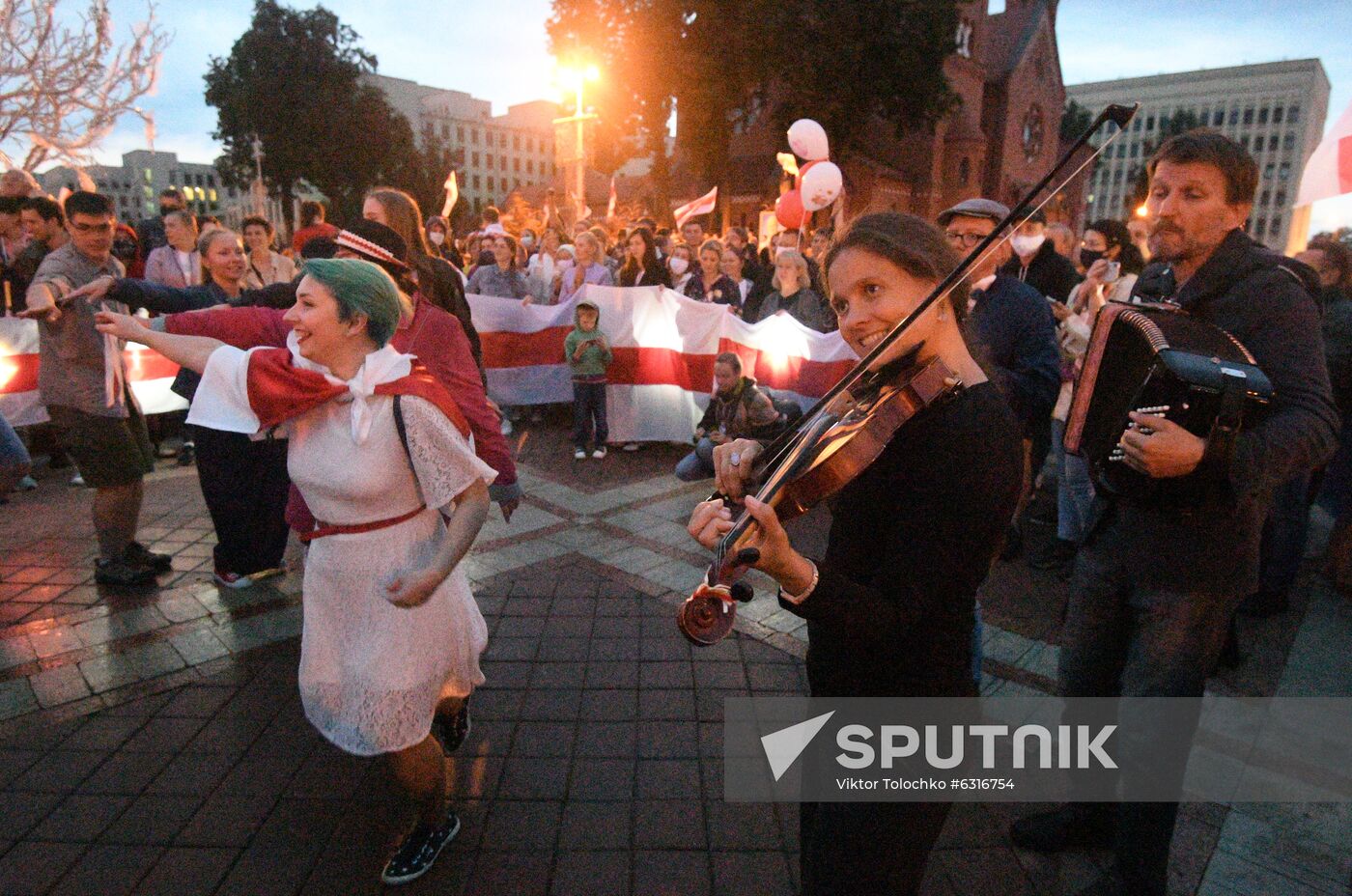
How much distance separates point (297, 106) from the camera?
4628 cm

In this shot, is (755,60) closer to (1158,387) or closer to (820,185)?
(820,185)

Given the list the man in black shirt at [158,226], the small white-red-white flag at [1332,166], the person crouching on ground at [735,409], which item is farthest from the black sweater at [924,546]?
the man in black shirt at [158,226]

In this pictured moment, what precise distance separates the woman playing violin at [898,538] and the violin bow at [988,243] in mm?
56

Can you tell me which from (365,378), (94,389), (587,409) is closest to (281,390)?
(365,378)

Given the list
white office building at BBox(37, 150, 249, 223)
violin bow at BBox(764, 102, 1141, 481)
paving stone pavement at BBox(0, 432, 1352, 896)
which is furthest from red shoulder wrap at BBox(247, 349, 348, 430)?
white office building at BBox(37, 150, 249, 223)

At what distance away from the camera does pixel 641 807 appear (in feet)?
9.84

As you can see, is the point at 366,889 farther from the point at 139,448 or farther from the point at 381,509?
the point at 139,448

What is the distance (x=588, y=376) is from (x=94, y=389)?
14.1ft

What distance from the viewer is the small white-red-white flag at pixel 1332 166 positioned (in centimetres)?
414

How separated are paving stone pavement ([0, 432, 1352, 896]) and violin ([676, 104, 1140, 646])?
1.65 m

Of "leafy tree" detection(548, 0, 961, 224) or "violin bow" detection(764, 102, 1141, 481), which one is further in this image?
"leafy tree" detection(548, 0, 961, 224)

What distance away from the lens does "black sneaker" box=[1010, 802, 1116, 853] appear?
2764 mm

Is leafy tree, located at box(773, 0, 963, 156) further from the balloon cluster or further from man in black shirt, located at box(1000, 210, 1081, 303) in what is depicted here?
man in black shirt, located at box(1000, 210, 1081, 303)

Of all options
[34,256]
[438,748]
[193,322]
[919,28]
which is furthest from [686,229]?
A: [919,28]
